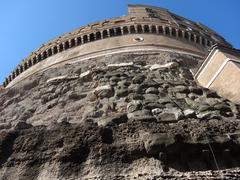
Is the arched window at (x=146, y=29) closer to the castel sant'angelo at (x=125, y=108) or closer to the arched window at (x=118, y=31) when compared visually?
the castel sant'angelo at (x=125, y=108)

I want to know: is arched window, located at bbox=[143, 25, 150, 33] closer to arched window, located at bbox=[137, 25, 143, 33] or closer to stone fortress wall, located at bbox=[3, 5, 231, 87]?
stone fortress wall, located at bbox=[3, 5, 231, 87]

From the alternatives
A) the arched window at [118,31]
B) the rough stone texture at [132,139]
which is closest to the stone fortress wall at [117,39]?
the arched window at [118,31]

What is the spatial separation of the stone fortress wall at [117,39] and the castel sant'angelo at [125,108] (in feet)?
0.13

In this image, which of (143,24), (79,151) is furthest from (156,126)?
(143,24)

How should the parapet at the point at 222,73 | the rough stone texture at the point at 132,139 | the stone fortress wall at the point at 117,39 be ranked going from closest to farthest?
the rough stone texture at the point at 132,139, the parapet at the point at 222,73, the stone fortress wall at the point at 117,39

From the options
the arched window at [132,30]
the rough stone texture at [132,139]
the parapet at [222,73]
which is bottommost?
the rough stone texture at [132,139]

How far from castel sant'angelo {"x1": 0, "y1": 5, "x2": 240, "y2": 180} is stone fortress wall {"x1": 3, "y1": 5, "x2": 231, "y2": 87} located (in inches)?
1.6

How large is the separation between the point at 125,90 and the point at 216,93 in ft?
6.69

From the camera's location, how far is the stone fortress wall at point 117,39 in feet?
41.2

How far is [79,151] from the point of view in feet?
16.2

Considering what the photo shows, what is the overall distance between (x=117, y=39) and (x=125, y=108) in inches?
239

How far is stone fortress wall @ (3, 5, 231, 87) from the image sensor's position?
12555 mm

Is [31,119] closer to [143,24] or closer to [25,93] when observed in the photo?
[25,93]

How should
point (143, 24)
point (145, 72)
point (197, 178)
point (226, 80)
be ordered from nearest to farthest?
point (197, 178)
point (226, 80)
point (145, 72)
point (143, 24)
